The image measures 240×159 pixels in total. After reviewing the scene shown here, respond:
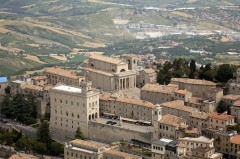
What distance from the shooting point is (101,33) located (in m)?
190

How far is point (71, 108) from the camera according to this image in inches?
3004

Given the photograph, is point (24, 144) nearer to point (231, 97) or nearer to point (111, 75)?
point (111, 75)

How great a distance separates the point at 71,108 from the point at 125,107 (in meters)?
6.97

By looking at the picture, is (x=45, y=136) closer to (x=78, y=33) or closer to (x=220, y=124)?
(x=220, y=124)

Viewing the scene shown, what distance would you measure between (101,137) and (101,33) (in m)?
118

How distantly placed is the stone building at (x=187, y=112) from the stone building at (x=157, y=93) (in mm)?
3388

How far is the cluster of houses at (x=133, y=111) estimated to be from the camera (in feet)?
211

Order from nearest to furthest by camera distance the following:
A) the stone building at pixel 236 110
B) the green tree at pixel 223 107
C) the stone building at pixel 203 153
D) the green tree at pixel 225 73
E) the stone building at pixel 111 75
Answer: the stone building at pixel 203 153 < the stone building at pixel 236 110 < the green tree at pixel 223 107 < the green tree at pixel 225 73 < the stone building at pixel 111 75

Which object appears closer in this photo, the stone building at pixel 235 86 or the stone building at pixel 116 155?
the stone building at pixel 116 155

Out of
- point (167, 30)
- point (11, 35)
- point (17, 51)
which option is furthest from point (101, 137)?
point (167, 30)

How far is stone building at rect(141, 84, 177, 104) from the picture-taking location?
76.7 m

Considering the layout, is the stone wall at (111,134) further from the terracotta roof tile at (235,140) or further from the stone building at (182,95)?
the terracotta roof tile at (235,140)

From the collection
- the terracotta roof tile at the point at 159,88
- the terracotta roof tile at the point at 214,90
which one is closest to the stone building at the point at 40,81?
the terracotta roof tile at the point at 159,88

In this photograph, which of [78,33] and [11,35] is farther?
[78,33]
